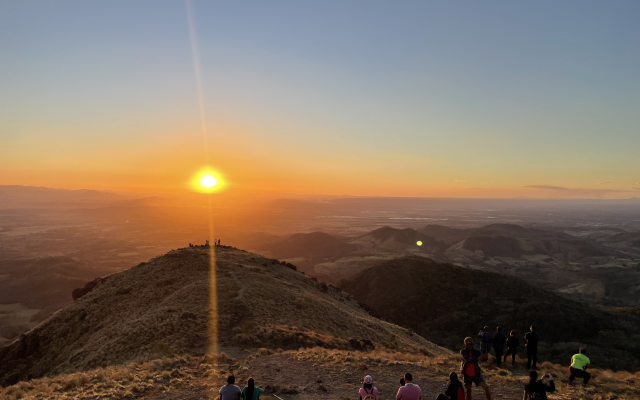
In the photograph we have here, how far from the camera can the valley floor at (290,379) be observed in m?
12.3

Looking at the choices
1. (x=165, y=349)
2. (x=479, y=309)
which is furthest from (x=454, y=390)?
(x=479, y=309)

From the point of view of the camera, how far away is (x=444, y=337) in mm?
49656

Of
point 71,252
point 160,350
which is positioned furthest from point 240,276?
point 71,252

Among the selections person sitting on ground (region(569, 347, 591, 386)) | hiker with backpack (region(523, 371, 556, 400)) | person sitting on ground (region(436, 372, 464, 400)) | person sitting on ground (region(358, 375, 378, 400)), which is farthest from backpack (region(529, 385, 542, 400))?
person sitting on ground (region(569, 347, 591, 386))

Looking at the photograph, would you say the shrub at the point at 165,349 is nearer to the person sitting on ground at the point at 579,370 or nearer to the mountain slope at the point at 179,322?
the mountain slope at the point at 179,322

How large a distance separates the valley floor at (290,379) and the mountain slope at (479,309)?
3002 centimetres

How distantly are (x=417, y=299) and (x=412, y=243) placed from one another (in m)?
117

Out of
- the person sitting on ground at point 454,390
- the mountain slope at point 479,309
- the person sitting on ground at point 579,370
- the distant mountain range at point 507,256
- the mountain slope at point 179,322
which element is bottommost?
the distant mountain range at point 507,256

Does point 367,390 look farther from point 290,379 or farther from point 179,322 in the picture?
point 179,322

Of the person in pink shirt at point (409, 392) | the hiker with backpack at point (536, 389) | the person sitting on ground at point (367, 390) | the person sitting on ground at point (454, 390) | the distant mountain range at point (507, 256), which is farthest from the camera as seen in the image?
the distant mountain range at point (507, 256)

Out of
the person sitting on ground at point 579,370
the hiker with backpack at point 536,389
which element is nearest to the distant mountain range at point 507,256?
the person sitting on ground at point 579,370

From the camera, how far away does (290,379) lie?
46.1ft

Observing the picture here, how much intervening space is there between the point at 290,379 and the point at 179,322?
476 inches

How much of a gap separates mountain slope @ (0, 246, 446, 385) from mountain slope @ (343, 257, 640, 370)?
72.9 feet
